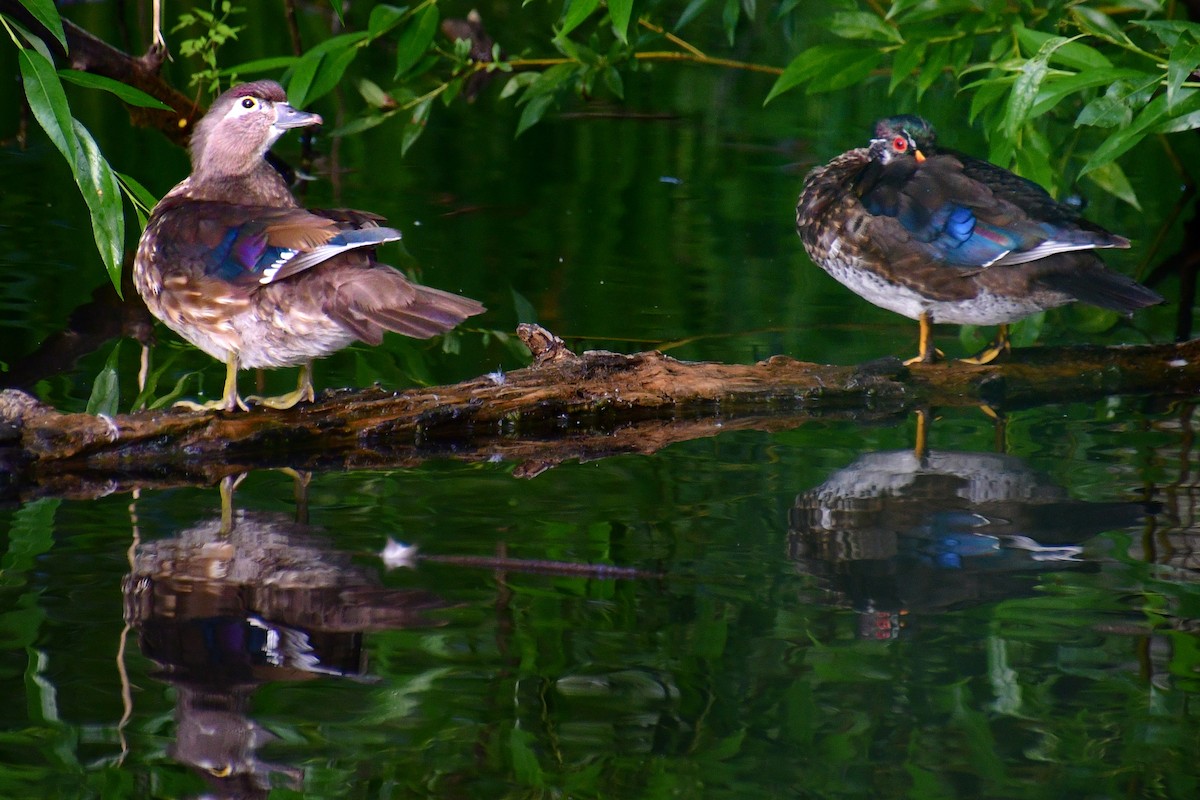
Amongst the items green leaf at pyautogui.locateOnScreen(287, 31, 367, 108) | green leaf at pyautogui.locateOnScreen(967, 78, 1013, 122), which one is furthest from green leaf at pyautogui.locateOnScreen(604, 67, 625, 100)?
green leaf at pyautogui.locateOnScreen(967, 78, 1013, 122)

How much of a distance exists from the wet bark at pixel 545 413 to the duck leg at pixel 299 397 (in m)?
0.07

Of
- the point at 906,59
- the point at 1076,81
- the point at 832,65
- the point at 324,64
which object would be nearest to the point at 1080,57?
the point at 1076,81

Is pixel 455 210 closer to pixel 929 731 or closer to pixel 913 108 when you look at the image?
pixel 913 108

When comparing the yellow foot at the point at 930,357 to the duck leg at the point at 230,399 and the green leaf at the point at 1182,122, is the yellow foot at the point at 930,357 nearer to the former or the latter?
the green leaf at the point at 1182,122

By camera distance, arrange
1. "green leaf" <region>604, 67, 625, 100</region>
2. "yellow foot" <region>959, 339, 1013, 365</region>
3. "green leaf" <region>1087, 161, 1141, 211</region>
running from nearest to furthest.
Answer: "yellow foot" <region>959, 339, 1013, 365</region> → "green leaf" <region>1087, 161, 1141, 211</region> → "green leaf" <region>604, 67, 625, 100</region>

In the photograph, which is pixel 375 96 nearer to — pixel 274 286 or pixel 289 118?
pixel 289 118

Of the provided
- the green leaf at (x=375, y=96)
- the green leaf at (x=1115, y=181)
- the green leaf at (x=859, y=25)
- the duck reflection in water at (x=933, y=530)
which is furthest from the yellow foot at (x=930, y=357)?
the green leaf at (x=375, y=96)

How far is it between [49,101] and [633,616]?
5.62 feet

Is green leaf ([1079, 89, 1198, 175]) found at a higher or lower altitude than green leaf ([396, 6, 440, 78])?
lower

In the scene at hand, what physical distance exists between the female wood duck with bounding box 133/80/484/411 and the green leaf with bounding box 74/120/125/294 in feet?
0.93

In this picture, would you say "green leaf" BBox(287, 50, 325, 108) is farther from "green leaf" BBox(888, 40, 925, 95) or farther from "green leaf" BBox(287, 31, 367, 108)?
"green leaf" BBox(888, 40, 925, 95)

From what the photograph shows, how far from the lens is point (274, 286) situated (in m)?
3.82

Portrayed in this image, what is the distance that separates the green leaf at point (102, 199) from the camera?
11.8ft

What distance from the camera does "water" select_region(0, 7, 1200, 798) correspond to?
2576mm
